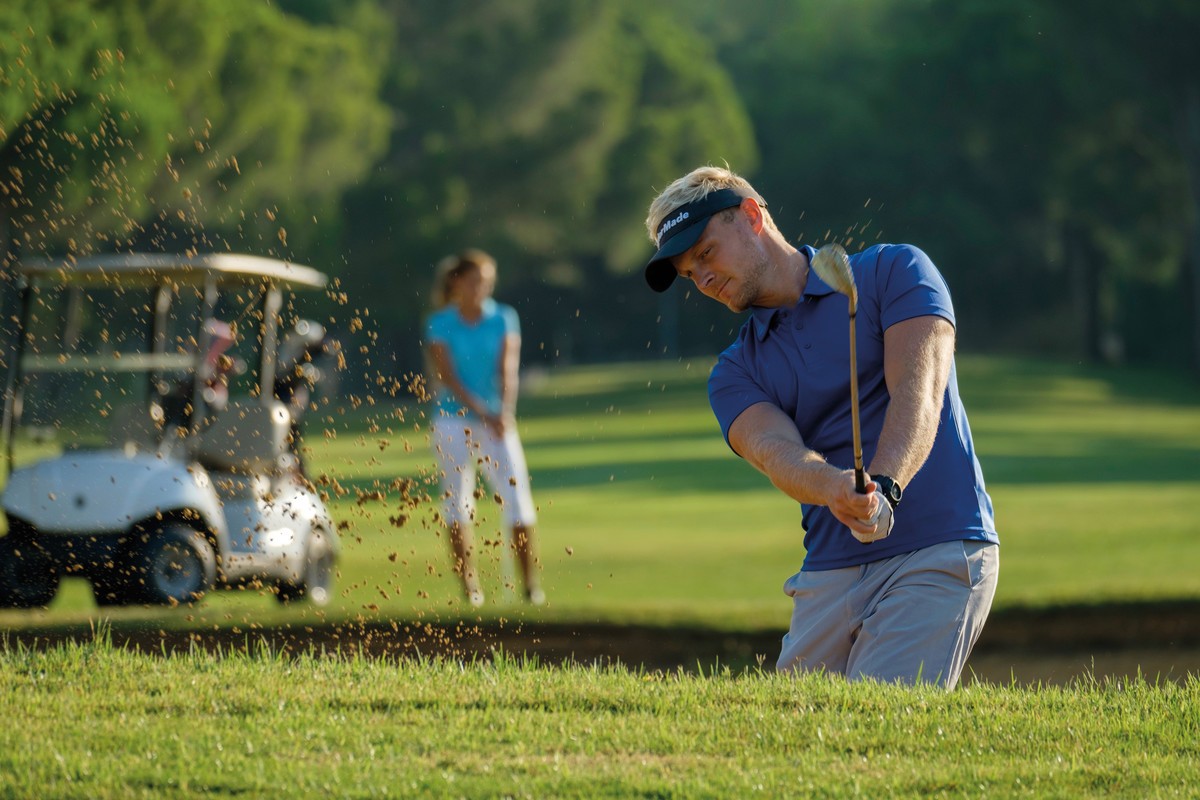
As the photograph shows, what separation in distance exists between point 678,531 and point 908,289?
1132 cm

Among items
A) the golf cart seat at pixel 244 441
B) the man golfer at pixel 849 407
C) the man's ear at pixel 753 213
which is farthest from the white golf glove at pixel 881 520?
the golf cart seat at pixel 244 441

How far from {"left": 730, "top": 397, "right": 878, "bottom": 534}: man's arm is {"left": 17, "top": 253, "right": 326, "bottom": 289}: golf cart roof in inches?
231

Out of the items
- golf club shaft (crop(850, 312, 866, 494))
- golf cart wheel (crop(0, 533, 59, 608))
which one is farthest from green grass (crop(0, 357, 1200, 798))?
golf cart wheel (crop(0, 533, 59, 608))

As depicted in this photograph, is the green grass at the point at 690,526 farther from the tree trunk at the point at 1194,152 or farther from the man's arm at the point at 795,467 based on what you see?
the tree trunk at the point at 1194,152

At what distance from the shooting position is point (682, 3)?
8144 centimetres

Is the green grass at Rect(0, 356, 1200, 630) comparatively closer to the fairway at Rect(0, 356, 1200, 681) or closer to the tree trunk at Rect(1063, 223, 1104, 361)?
the fairway at Rect(0, 356, 1200, 681)

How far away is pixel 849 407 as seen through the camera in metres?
4.30

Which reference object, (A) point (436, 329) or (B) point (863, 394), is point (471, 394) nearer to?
(A) point (436, 329)

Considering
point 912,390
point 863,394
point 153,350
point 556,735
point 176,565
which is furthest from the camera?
point 153,350

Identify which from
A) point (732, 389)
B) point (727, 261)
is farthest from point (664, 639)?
point (727, 261)

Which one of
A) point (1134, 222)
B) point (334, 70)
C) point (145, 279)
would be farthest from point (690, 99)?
point (145, 279)

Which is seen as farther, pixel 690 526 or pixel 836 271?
pixel 690 526

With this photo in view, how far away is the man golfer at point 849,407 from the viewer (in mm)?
4195

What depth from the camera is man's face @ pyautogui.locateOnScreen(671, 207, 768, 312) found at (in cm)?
430
